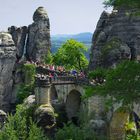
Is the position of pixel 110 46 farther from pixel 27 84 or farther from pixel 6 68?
pixel 6 68

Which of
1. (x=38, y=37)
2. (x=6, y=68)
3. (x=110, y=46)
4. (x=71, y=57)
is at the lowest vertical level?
(x=6, y=68)

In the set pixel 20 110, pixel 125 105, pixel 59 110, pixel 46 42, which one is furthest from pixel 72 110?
pixel 125 105

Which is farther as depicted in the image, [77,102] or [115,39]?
[77,102]

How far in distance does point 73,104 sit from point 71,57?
24519 millimetres

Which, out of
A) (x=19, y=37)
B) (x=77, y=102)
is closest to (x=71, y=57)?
(x=19, y=37)

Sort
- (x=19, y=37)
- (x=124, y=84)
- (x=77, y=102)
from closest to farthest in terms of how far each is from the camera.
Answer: (x=124, y=84) → (x=77, y=102) → (x=19, y=37)

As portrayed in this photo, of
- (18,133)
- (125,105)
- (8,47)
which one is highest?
(8,47)

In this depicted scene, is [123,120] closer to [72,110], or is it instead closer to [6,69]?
[72,110]

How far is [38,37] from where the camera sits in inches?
2640

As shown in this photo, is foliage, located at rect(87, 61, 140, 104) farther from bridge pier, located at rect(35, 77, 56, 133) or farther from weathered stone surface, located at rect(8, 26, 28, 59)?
weathered stone surface, located at rect(8, 26, 28, 59)

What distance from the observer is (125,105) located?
751 inches

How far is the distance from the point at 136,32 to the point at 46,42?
771 inches

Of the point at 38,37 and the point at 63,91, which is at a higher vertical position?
the point at 38,37

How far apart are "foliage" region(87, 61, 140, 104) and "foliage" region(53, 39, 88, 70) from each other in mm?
54605
